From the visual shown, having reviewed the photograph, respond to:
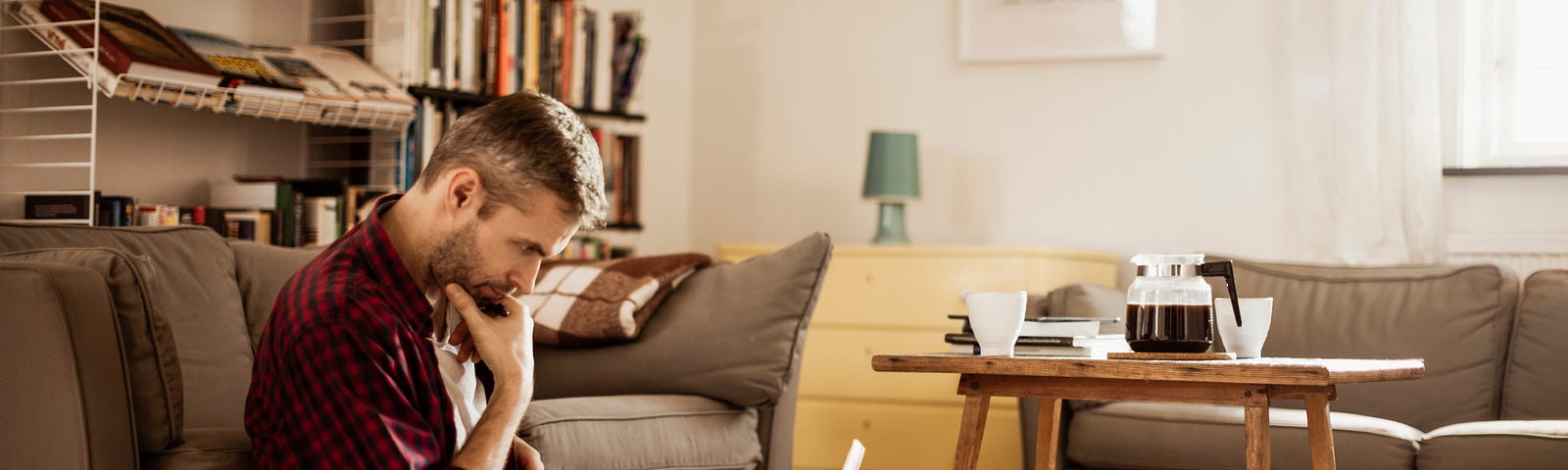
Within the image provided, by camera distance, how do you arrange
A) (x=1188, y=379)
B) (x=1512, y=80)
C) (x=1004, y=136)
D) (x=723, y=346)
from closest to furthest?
(x=1188, y=379), (x=723, y=346), (x=1512, y=80), (x=1004, y=136)

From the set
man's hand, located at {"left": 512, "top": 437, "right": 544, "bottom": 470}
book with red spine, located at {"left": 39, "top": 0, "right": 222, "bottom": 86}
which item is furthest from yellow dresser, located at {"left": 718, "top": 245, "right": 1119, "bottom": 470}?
man's hand, located at {"left": 512, "top": 437, "right": 544, "bottom": 470}

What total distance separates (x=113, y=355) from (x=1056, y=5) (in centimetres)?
311

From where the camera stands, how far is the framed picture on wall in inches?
156

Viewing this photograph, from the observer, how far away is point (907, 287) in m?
3.61

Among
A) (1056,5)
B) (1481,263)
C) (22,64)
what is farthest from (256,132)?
(1481,263)

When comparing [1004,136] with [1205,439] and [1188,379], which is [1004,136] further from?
[1188,379]

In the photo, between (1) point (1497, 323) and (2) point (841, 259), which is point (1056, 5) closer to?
(2) point (841, 259)

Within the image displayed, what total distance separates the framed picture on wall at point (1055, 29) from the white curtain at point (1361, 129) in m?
0.39

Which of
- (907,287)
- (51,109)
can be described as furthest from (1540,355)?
(51,109)

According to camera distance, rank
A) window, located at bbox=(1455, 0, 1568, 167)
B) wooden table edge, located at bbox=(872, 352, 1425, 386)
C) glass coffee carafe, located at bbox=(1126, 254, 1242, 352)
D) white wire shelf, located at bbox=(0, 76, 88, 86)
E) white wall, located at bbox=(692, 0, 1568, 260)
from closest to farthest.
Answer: wooden table edge, located at bbox=(872, 352, 1425, 386)
glass coffee carafe, located at bbox=(1126, 254, 1242, 352)
white wire shelf, located at bbox=(0, 76, 88, 86)
window, located at bbox=(1455, 0, 1568, 167)
white wall, located at bbox=(692, 0, 1568, 260)

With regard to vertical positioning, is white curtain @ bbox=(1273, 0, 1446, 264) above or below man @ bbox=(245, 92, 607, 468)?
above

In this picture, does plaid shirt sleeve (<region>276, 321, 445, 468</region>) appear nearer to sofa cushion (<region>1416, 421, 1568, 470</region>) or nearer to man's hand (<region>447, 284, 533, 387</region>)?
man's hand (<region>447, 284, 533, 387</region>)

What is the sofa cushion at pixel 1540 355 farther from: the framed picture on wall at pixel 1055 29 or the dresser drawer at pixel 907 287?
the framed picture on wall at pixel 1055 29

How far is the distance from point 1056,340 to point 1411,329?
144 cm
